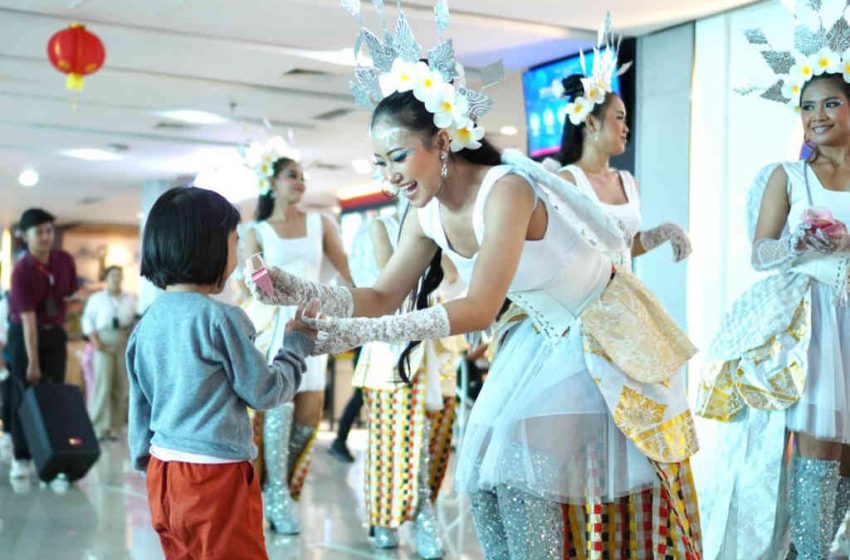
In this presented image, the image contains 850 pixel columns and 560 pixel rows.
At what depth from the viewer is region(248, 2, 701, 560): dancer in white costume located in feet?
7.86

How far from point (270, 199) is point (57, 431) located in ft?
6.01

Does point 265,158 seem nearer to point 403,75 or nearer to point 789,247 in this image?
point 789,247

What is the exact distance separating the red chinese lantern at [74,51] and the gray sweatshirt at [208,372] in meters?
3.79

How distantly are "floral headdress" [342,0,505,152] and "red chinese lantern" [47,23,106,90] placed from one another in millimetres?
3700

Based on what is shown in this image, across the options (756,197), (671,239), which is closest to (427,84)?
(756,197)

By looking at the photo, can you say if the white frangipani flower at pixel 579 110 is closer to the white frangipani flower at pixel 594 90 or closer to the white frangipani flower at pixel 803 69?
the white frangipani flower at pixel 594 90

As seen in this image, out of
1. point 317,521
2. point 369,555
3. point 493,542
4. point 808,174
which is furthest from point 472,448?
point 317,521

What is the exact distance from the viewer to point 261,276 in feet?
7.31

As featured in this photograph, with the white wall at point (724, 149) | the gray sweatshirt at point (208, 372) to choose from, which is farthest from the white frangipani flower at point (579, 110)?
the white wall at point (724, 149)

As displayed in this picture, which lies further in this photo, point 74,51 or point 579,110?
point 74,51

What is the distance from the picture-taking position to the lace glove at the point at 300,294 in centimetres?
229

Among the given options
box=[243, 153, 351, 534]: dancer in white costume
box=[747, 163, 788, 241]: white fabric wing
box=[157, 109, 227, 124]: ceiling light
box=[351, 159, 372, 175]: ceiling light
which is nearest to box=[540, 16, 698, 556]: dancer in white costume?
box=[747, 163, 788, 241]: white fabric wing

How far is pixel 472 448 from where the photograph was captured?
256 cm

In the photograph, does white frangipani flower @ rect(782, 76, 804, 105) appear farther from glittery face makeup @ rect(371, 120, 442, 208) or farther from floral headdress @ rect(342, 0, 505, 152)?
glittery face makeup @ rect(371, 120, 442, 208)
